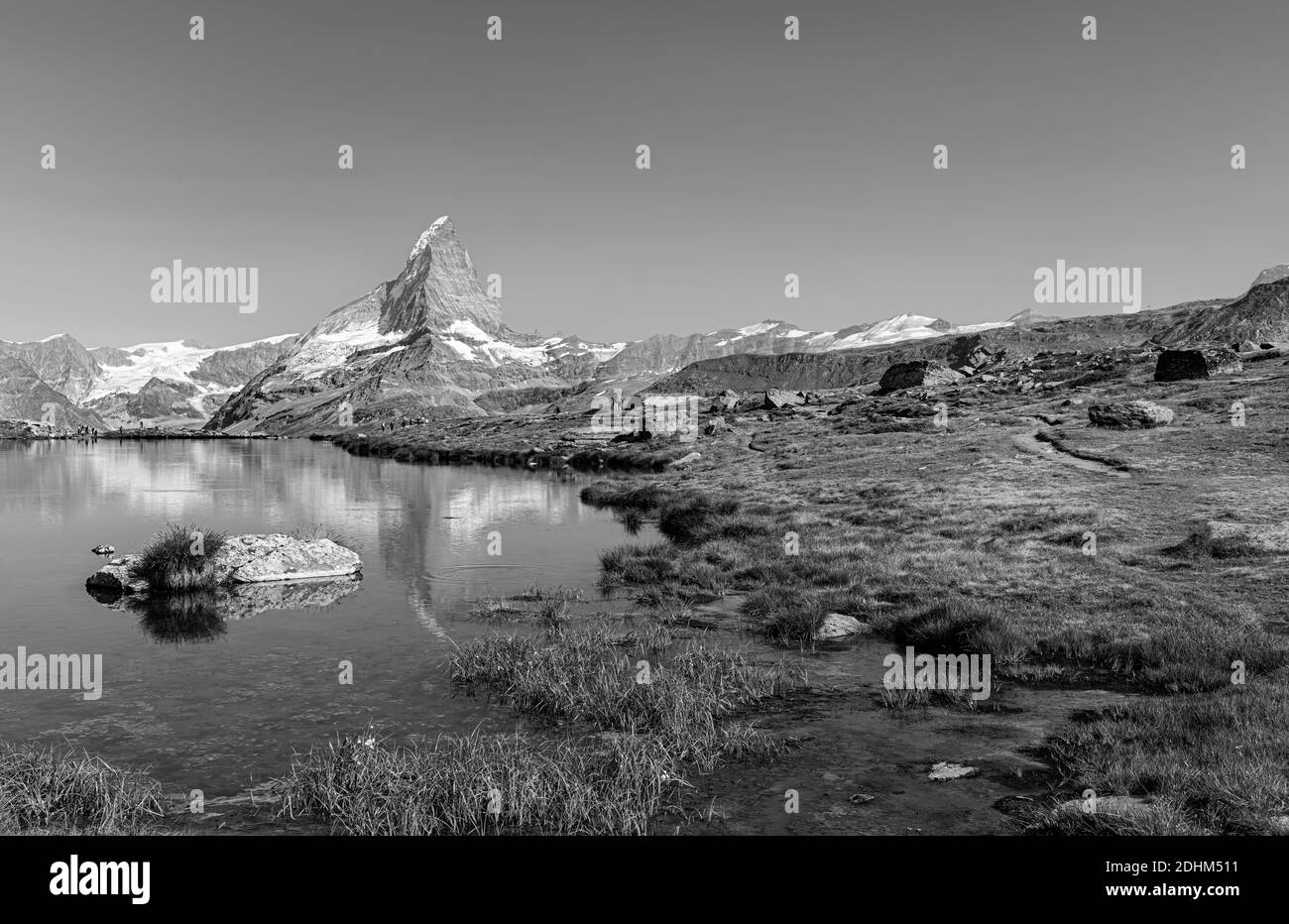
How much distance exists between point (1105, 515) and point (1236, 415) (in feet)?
92.5

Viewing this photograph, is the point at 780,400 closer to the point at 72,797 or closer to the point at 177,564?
the point at 177,564

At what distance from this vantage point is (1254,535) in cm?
2341

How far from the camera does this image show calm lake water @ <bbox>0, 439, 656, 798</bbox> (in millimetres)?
A: 15039

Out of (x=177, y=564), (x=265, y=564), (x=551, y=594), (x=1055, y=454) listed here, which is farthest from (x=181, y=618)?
(x=1055, y=454)

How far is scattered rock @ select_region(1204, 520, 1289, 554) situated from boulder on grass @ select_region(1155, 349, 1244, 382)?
5704cm

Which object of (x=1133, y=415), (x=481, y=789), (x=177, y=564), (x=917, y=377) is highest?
(x=917, y=377)

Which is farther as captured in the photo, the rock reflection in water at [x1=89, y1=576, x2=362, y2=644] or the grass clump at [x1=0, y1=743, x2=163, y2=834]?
the rock reflection in water at [x1=89, y1=576, x2=362, y2=644]

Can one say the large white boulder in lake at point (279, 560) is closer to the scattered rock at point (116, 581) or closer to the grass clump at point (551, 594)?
the scattered rock at point (116, 581)

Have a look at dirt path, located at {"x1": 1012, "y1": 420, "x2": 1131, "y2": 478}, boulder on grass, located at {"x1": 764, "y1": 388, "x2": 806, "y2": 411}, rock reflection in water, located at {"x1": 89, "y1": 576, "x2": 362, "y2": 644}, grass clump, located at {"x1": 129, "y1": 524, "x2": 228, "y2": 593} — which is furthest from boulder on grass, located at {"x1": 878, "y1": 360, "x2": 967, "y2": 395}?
grass clump, located at {"x1": 129, "y1": 524, "x2": 228, "y2": 593}

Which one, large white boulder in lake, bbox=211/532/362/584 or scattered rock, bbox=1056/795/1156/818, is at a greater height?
large white boulder in lake, bbox=211/532/362/584

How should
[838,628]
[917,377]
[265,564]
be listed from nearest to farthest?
1. [838,628]
2. [265,564]
3. [917,377]

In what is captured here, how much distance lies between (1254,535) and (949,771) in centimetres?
1686

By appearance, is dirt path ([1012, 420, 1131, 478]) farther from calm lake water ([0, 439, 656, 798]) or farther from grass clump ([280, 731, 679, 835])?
grass clump ([280, 731, 679, 835])
